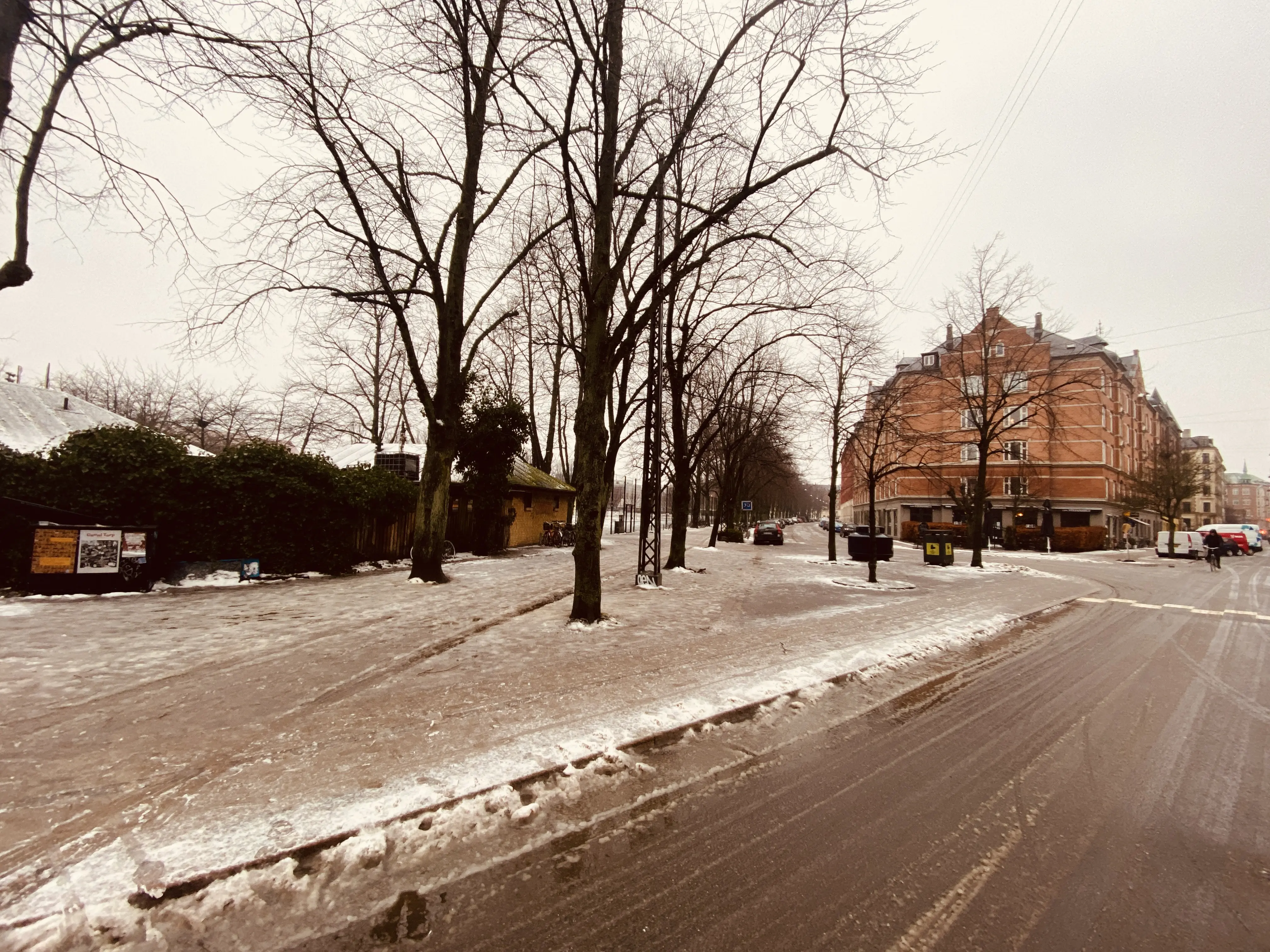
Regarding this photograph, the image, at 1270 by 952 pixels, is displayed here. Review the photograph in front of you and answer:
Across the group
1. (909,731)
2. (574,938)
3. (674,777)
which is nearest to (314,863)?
(574,938)

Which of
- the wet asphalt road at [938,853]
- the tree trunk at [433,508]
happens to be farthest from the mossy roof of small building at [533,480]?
the wet asphalt road at [938,853]

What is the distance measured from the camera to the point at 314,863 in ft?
8.92

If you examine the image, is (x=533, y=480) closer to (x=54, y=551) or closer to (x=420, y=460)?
(x=420, y=460)

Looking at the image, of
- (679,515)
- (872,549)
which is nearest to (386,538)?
(679,515)

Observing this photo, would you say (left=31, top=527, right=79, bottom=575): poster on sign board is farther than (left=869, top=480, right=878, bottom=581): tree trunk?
No

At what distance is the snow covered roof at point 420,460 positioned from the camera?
23.6m

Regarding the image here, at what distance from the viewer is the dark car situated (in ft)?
113

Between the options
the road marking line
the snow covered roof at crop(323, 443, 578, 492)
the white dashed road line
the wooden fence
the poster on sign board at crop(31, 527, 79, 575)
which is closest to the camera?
the road marking line

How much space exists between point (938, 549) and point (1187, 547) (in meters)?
24.6

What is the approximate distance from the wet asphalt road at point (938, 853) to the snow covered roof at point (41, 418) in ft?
41.0

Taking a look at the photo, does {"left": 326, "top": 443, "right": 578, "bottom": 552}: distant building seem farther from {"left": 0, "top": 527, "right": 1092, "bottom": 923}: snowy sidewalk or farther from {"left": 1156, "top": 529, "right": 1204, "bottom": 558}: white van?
{"left": 1156, "top": 529, "right": 1204, "bottom": 558}: white van

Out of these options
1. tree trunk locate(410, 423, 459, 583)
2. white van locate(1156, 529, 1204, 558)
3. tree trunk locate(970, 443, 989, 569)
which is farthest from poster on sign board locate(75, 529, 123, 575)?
white van locate(1156, 529, 1204, 558)

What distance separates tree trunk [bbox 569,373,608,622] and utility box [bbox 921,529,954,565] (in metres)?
17.1

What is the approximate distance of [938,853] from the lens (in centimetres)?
293
